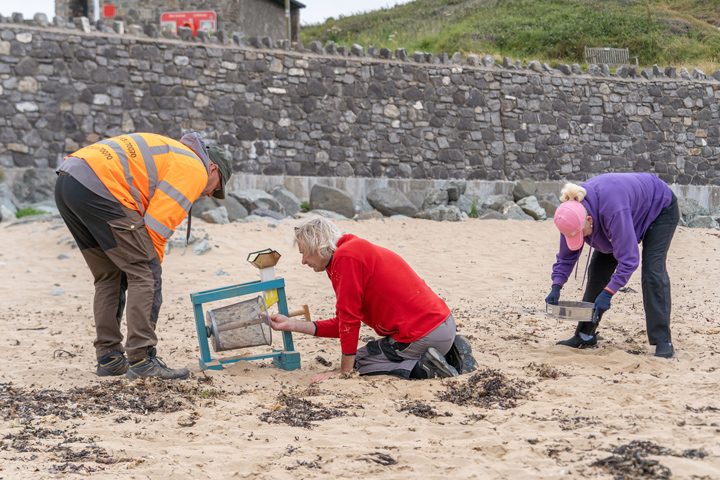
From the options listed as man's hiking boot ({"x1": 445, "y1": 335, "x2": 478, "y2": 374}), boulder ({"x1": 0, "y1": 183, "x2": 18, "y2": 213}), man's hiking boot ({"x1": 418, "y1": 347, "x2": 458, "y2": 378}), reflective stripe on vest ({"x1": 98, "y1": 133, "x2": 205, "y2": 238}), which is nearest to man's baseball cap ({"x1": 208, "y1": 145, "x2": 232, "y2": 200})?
reflective stripe on vest ({"x1": 98, "y1": 133, "x2": 205, "y2": 238})

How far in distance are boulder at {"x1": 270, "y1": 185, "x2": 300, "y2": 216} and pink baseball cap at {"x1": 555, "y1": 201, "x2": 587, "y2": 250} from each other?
698cm

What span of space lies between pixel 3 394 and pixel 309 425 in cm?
169

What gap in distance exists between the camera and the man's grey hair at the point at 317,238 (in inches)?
141

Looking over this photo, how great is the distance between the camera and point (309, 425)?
3.02 m

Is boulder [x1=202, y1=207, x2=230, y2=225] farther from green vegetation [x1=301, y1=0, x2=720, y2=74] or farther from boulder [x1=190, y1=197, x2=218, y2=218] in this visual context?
green vegetation [x1=301, y1=0, x2=720, y2=74]

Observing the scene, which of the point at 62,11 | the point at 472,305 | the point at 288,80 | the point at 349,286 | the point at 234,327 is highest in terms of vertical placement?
the point at 62,11

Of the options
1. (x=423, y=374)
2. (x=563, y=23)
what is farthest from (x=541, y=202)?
(x=563, y=23)

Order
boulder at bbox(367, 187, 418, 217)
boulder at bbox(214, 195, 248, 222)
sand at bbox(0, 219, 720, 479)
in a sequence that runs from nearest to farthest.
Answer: sand at bbox(0, 219, 720, 479)
boulder at bbox(214, 195, 248, 222)
boulder at bbox(367, 187, 418, 217)

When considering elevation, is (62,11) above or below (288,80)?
above

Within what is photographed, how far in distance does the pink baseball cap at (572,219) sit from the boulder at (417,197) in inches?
295

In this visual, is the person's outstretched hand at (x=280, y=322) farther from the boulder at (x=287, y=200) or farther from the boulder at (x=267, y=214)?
the boulder at (x=287, y=200)

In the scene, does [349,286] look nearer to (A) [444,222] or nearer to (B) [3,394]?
(B) [3,394]

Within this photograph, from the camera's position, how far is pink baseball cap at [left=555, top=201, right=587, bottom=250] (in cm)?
389

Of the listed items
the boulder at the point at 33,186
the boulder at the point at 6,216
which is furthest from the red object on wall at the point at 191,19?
the boulder at the point at 6,216
